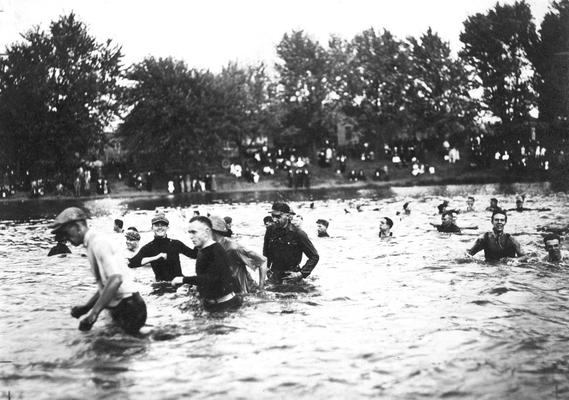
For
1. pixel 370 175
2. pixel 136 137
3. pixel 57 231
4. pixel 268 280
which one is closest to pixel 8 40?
pixel 136 137

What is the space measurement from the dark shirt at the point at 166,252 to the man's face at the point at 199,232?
2.05m

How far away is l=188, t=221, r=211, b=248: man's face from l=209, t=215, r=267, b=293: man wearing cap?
0.70 meters

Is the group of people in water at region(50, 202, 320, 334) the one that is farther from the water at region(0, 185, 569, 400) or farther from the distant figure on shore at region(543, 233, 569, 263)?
the distant figure on shore at region(543, 233, 569, 263)

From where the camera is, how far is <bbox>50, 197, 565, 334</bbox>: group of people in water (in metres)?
6.39

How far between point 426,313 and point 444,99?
5494 cm

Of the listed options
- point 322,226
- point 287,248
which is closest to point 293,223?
point 287,248

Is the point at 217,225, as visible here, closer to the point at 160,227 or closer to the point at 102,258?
the point at 160,227

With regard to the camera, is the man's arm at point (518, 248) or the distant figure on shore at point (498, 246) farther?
the distant figure on shore at point (498, 246)

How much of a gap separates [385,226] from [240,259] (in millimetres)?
9419

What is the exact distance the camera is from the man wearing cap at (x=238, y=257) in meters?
8.60

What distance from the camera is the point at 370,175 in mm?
55375

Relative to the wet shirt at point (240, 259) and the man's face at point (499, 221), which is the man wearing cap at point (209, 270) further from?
the man's face at point (499, 221)

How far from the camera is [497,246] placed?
41.9 ft

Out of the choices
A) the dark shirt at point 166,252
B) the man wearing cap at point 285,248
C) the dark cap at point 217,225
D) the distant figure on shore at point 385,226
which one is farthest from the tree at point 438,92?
the dark cap at point 217,225
